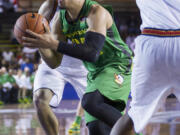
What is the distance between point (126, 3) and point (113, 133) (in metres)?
17.8

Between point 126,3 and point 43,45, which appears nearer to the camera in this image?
point 43,45

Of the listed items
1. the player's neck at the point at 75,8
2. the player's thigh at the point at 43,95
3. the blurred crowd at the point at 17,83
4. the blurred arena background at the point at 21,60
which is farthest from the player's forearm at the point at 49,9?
the blurred crowd at the point at 17,83

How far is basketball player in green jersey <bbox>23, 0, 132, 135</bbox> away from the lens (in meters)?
3.64

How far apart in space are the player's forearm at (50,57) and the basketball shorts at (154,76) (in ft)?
3.43

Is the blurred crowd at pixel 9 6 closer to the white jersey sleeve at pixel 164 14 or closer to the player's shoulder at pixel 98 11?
the player's shoulder at pixel 98 11

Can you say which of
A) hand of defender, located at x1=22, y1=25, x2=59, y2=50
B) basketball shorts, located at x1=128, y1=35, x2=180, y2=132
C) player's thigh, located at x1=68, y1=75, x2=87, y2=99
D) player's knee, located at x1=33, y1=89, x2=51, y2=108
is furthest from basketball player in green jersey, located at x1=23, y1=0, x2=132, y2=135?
player's thigh, located at x1=68, y1=75, x2=87, y2=99

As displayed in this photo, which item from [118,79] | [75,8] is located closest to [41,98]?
[118,79]

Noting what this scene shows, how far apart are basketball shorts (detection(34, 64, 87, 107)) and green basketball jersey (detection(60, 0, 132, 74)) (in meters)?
1.00

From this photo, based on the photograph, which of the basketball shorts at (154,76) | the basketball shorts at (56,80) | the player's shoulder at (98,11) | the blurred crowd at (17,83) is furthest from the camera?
the blurred crowd at (17,83)

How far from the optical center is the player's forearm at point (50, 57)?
12.0 feet

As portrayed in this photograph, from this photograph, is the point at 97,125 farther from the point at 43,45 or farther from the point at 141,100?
the point at 43,45

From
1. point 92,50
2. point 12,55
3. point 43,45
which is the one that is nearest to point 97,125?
point 92,50

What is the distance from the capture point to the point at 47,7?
4.57 metres

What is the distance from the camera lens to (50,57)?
148 inches
